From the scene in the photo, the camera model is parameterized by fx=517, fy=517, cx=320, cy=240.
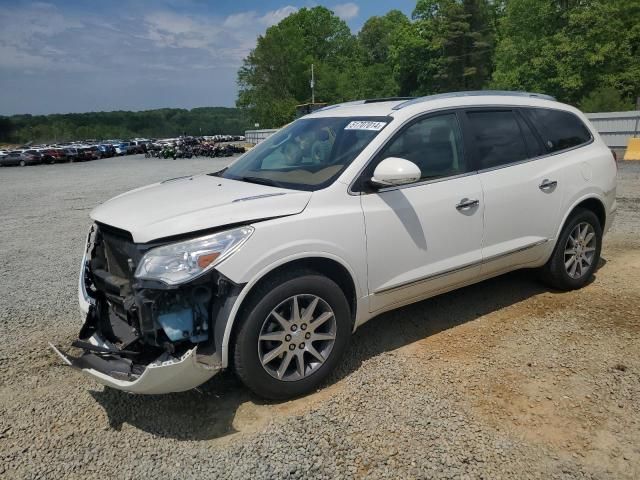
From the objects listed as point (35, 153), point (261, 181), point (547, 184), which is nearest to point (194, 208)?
point (261, 181)

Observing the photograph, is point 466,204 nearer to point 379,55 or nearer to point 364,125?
point 364,125

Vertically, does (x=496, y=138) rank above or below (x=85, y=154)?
above

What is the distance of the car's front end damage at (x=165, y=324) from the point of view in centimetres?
277

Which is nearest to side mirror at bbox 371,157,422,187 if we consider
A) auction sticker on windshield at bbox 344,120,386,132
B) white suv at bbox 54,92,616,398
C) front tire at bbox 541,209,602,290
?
white suv at bbox 54,92,616,398

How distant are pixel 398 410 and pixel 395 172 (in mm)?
1454

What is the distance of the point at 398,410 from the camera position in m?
3.07

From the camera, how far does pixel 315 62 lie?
74875 mm

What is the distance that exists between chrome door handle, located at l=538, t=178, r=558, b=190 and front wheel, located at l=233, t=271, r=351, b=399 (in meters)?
2.14

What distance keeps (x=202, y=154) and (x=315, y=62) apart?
41.5 meters

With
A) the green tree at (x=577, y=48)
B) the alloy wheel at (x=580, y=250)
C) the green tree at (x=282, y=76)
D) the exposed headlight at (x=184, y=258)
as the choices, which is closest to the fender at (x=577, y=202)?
the alloy wheel at (x=580, y=250)

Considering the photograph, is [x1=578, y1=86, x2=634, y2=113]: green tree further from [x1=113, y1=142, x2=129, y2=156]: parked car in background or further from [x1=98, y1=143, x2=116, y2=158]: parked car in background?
[x1=113, y1=142, x2=129, y2=156]: parked car in background

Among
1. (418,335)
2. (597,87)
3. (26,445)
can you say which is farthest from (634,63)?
(26,445)

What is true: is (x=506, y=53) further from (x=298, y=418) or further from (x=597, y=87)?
(x=298, y=418)

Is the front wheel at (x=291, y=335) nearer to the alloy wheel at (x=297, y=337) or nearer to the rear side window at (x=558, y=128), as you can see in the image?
the alloy wheel at (x=297, y=337)
